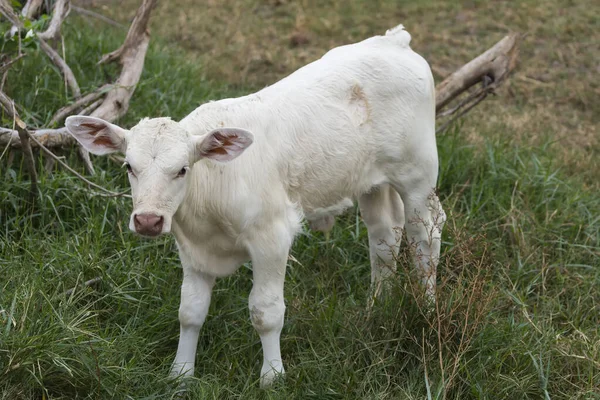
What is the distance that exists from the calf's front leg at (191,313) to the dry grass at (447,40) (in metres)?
3.40

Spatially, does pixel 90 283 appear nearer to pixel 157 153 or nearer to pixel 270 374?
pixel 270 374

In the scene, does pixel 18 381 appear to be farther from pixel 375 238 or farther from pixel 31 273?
pixel 375 238

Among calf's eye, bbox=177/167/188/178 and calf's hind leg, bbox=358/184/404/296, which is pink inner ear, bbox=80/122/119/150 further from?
calf's hind leg, bbox=358/184/404/296

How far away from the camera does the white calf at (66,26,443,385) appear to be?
386cm

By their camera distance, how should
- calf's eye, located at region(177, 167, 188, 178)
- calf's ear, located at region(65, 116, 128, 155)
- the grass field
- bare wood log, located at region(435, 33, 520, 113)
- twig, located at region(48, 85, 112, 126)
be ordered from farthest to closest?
1. bare wood log, located at region(435, 33, 520, 113)
2. twig, located at region(48, 85, 112, 126)
3. the grass field
4. calf's ear, located at region(65, 116, 128, 155)
5. calf's eye, located at region(177, 167, 188, 178)

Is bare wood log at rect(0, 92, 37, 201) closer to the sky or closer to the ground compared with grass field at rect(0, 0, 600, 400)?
closer to the sky

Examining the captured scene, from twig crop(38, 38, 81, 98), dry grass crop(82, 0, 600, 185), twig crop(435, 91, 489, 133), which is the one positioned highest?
twig crop(38, 38, 81, 98)

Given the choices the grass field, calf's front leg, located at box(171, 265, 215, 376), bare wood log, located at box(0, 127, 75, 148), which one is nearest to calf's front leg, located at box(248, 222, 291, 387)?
the grass field

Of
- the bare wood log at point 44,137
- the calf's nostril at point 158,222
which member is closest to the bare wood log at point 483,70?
the bare wood log at point 44,137

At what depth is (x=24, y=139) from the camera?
16.3 feet

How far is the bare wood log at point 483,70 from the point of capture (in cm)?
642

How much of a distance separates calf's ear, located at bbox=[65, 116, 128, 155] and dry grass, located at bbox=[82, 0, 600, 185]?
3837 mm

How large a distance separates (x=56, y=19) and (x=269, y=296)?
2.72 meters

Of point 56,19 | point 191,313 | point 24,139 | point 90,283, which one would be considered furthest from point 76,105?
point 191,313
